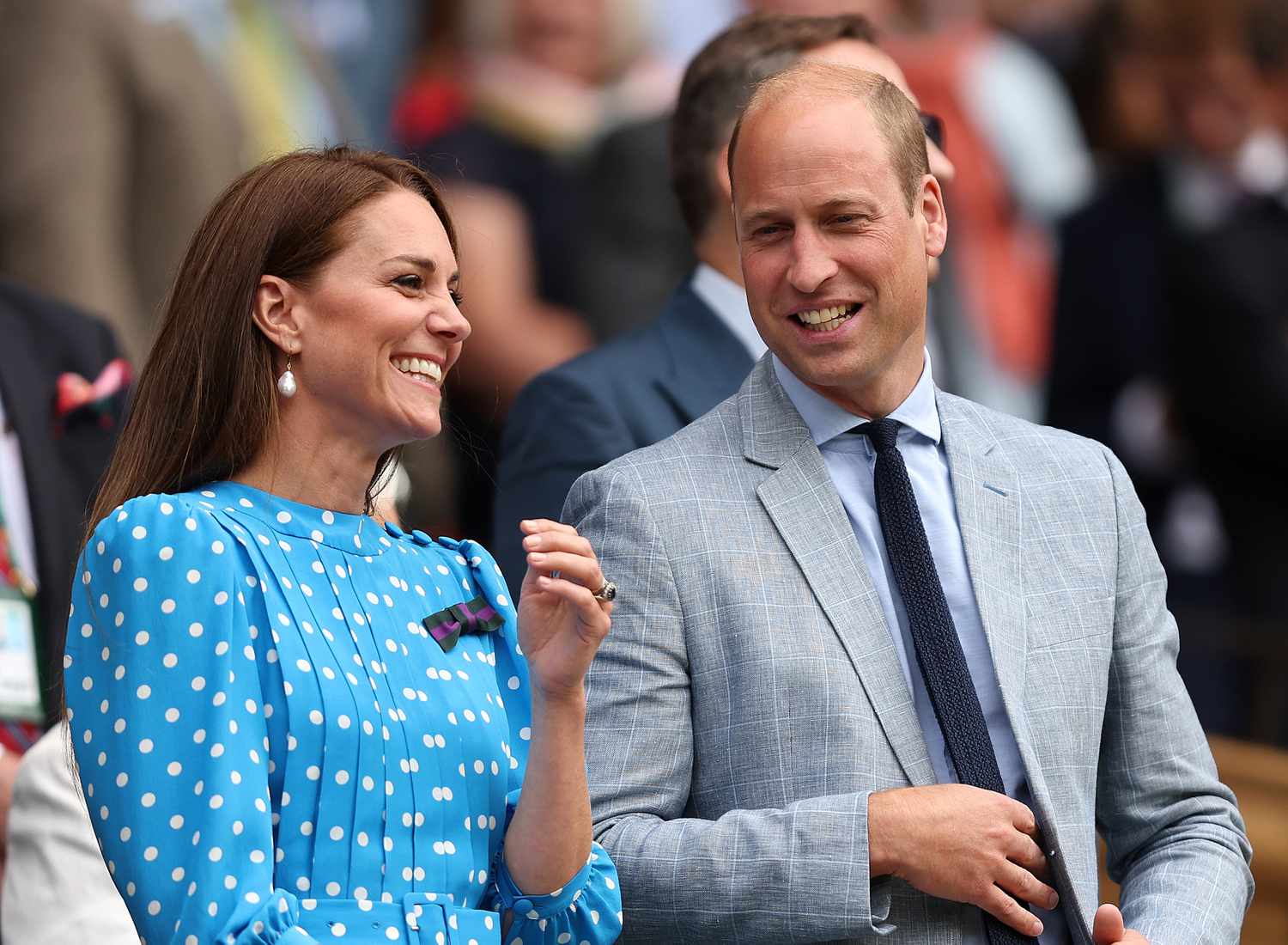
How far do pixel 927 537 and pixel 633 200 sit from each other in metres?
3.60

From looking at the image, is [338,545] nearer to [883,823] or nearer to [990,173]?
[883,823]

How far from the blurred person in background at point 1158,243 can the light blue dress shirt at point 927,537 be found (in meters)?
3.56

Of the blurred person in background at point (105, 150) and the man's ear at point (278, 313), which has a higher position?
the blurred person in background at point (105, 150)

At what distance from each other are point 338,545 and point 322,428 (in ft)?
0.53

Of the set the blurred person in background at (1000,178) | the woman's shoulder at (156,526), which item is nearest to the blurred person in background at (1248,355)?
the blurred person in background at (1000,178)

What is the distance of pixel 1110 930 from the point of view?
9.86ft

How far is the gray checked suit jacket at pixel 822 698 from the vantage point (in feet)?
9.78

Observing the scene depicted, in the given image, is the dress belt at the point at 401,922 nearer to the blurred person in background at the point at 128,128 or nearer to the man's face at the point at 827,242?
the man's face at the point at 827,242

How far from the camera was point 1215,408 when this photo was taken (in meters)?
6.80

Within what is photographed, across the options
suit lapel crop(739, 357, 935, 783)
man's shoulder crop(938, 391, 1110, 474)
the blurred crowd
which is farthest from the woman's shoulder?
the blurred crowd

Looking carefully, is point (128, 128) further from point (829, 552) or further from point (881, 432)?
point (829, 552)

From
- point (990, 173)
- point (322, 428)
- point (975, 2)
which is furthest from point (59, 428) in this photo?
point (975, 2)

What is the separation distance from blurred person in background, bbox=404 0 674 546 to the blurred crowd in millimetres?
10

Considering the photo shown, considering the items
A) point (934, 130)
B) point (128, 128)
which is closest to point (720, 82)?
point (934, 130)
